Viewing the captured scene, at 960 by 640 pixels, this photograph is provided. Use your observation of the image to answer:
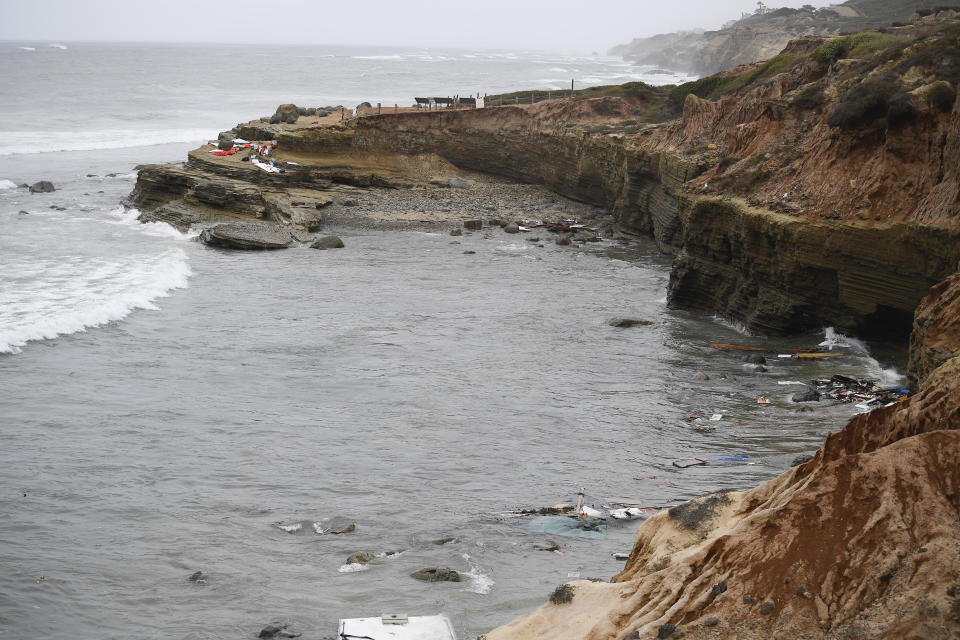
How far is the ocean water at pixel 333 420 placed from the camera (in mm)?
10906

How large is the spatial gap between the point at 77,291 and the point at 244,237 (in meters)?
8.33

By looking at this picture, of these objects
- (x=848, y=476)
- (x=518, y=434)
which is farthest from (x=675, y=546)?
(x=518, y=434)

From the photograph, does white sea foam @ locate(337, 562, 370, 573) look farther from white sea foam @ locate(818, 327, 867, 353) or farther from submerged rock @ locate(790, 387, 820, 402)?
white sea foam @ locate(818, 327, 867, 353)

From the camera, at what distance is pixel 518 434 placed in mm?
15945

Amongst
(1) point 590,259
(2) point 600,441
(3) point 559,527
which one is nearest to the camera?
(3) point 559,527

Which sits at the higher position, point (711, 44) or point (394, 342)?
point (711, 44)

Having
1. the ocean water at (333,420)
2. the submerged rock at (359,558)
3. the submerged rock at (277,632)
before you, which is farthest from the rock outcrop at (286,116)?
the submerged rock at (277,632)

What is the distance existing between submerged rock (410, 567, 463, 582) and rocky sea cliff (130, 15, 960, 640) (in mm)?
2350

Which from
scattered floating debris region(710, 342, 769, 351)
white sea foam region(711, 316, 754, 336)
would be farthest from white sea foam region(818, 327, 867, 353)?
white sea foam region(711, 316, 754, 336)

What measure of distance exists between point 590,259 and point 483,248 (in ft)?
13.7

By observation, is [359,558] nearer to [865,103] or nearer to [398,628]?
[398,628]

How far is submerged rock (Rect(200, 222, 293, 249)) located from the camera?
32438 mm

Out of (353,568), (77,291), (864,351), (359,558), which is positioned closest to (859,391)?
A: (864,351)

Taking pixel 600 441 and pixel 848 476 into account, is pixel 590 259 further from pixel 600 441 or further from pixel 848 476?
pixel 848 476
